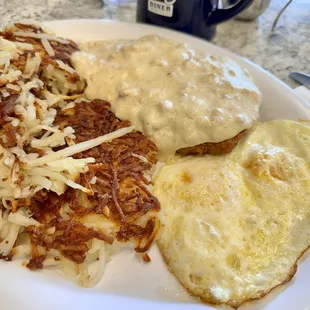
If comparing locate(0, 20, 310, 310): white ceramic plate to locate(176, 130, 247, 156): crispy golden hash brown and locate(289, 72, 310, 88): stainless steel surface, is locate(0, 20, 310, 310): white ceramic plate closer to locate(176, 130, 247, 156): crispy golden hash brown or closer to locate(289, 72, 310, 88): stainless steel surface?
locate(176, 130, 247, 156): crispy golden hash brown

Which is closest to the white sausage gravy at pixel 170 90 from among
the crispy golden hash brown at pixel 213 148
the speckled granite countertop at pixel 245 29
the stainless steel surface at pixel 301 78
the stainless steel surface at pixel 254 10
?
the crispy golden hash brown at pixel 213 148

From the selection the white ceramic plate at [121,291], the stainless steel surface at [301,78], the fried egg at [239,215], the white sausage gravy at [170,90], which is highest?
the white sausage gravy at [170,90]

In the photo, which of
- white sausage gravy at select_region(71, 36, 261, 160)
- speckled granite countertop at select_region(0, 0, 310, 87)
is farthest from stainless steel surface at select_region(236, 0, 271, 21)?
white sausage gravy at select_region(71, 36, 261, 160)

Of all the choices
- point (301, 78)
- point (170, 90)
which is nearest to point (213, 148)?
point (170, 90)

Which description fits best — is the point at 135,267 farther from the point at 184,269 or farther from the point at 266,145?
the point at 266,145

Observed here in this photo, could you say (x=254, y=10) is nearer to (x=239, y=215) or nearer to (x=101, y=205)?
(x=239, y=215)

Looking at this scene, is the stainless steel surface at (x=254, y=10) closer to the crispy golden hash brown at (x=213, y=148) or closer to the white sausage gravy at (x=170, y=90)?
the white sausage gravy at (x=170, y=90)
